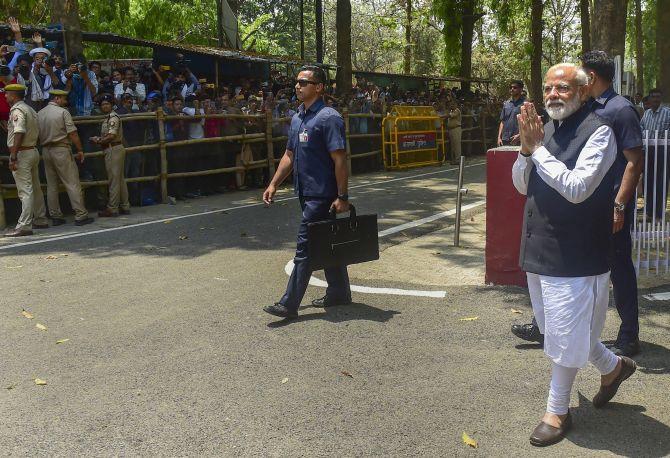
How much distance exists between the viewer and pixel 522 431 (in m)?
3.92

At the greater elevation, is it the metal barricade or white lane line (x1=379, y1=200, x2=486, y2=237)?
the metal barricade

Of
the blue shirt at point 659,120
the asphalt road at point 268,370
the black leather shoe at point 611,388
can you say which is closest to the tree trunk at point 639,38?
the blue shirt at point 659,120

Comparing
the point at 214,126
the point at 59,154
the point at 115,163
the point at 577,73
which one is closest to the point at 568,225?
the point at 577,73

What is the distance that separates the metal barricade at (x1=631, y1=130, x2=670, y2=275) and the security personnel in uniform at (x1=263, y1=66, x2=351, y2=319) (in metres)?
2.92

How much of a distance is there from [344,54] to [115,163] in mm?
11538

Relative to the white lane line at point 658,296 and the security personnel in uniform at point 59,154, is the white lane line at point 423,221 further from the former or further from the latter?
the security personnel in uniform at point 59,154

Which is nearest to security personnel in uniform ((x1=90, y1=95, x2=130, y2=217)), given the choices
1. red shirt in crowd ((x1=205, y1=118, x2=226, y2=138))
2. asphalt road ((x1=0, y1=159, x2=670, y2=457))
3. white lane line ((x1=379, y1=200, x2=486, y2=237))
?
red shirt in crowd ((x1=205, y1=118, x2=226, y2=138))

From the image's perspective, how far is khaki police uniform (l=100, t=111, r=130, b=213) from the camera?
11.8 meters

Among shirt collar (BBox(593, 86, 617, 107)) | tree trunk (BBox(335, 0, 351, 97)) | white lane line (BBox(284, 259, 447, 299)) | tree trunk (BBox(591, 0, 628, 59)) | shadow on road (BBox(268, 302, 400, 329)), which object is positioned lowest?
shadow on road (BBox(268, 302, 400, 329))

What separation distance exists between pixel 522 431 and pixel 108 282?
451 cm

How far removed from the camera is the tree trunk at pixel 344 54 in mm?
21913

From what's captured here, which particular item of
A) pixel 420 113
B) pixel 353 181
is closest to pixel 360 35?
pixel 420 113

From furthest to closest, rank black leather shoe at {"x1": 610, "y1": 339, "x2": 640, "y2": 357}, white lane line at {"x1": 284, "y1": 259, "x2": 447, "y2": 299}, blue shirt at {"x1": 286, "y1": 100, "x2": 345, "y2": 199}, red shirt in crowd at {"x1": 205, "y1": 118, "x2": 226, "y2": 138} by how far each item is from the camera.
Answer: red shirt in crowd at {"x1": 205, "y1": 118, "x2": 226, "y2": 138}
white lane line at {"x1": 284, "y1": 259, "x2": 447, "y2": 299}
blue shirt at {"x1": 286, "y1": 100, "x2": 345, "y2": 199}
black leather shoe at {"x1": 610, "y1": 339, "x2": 640, "y2": 357}

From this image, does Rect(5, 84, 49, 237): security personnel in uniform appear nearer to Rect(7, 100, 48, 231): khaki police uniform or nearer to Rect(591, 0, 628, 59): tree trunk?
Rect(7, 100, 48, 231): khaki police uniform
